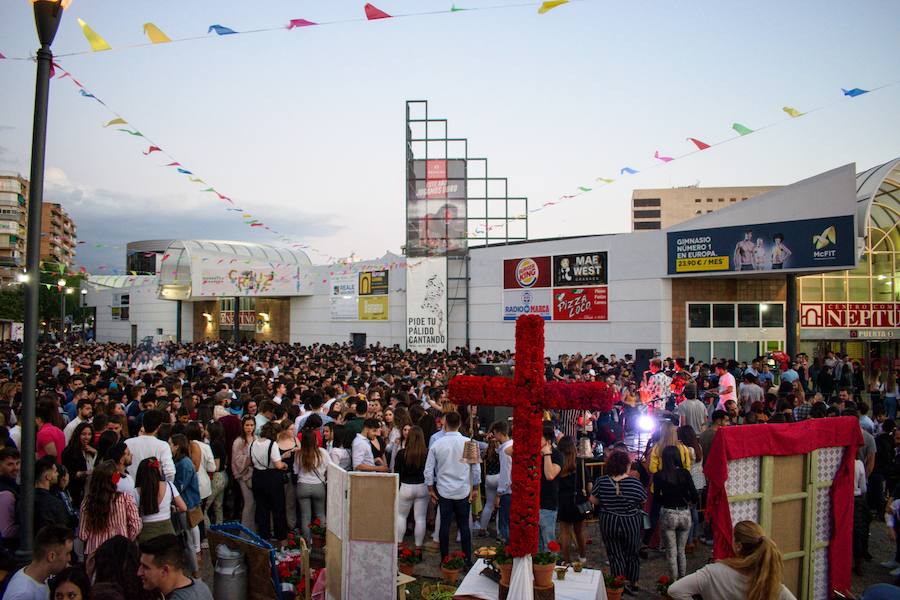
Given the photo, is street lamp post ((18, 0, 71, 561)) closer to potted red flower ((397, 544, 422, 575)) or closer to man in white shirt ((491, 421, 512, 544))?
potted red flower ((397, 544, 422, 575))

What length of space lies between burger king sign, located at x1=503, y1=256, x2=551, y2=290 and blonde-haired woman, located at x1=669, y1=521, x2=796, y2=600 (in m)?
20.9

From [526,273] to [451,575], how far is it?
19984 millimetres

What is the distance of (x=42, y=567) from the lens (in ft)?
12.8

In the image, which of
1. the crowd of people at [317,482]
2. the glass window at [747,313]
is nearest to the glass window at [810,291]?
the glass window at [747,313]

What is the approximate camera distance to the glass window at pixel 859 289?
80.0 ft

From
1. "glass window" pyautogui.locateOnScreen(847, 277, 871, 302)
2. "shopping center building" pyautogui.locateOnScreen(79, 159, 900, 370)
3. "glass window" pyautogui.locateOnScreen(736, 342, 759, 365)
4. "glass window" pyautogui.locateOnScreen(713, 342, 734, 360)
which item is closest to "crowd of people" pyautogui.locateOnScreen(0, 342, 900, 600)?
"shopping center building" pyautogui.locateOnScreen(79, 159, 900, 370)

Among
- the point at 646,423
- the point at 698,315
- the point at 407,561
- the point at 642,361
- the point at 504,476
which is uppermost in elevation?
the point at 698,315

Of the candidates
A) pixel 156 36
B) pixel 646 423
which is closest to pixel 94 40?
pixel 156 36

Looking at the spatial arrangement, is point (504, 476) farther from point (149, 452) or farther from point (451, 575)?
point (149, 452)

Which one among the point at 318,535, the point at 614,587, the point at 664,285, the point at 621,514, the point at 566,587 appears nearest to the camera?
the point at 566,587

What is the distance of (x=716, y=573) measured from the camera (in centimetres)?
432

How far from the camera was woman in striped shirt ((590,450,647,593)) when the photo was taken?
624cm

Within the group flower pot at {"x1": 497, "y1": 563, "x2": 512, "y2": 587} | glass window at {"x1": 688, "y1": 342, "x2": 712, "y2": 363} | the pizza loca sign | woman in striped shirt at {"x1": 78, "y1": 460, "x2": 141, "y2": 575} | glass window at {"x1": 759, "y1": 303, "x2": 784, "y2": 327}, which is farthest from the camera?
the pizza loca sign

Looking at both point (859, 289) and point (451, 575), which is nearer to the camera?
point (451, 575)
